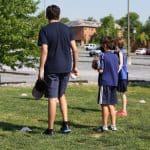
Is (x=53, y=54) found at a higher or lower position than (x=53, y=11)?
lower

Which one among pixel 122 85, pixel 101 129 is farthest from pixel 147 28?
pixel 101 129

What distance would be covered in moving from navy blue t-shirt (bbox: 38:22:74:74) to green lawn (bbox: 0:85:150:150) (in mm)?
1026

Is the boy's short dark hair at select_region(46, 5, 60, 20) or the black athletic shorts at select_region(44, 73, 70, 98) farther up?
the boy's short dark hair at select_region(46, 5, 60, 20)

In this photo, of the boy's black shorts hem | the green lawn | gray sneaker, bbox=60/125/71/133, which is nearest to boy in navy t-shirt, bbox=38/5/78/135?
gray sneaker, bbox=60/125/71/133

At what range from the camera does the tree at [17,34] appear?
70.1ft

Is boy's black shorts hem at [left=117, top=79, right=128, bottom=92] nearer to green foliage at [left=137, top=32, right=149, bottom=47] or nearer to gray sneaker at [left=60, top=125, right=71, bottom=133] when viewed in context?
gray sneaker at [left=60, top=125, right=71, bottom=133]

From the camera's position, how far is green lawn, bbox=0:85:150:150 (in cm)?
751

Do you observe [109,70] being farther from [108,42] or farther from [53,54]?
[53,54]

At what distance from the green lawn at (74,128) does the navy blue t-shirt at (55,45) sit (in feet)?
3.37

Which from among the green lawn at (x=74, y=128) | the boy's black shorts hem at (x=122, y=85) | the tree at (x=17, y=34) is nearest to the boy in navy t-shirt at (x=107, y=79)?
the green lawn at (x=74, y=128)

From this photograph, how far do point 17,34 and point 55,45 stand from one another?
1343 cm

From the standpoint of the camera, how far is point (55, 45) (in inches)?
323

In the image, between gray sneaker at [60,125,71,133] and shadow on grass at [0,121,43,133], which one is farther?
shadow on grass at [0,121,43,133]

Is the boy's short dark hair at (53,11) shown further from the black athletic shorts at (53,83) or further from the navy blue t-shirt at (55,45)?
the black athletic shorts at (53,83)
